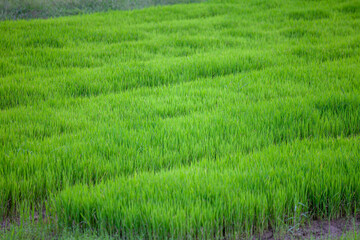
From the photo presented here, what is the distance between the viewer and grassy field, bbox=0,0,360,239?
1.96 metres

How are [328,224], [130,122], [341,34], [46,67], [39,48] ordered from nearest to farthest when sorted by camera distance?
[328,224], [130,122], [46,67], [39,48], [341,34]

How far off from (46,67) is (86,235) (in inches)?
154

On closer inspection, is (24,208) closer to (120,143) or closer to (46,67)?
(120,143)

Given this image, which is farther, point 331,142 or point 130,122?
point 130,122

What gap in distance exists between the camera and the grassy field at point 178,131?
1959mm

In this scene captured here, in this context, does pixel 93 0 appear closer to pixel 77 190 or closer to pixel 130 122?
pixel 130 122

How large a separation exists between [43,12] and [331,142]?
8.39 meters

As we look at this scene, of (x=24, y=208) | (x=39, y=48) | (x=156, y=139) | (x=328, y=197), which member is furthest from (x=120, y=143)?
(x=39, y=48)

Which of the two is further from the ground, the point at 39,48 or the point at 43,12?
the point at 43,12

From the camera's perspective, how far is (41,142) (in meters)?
2.76

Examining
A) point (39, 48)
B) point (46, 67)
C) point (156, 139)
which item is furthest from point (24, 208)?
point (39, 48)

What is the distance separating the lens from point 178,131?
2928mm

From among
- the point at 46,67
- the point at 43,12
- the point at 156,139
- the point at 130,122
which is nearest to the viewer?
the point at 156,139

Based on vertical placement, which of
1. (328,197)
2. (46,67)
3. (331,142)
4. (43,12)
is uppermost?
(43,12)
